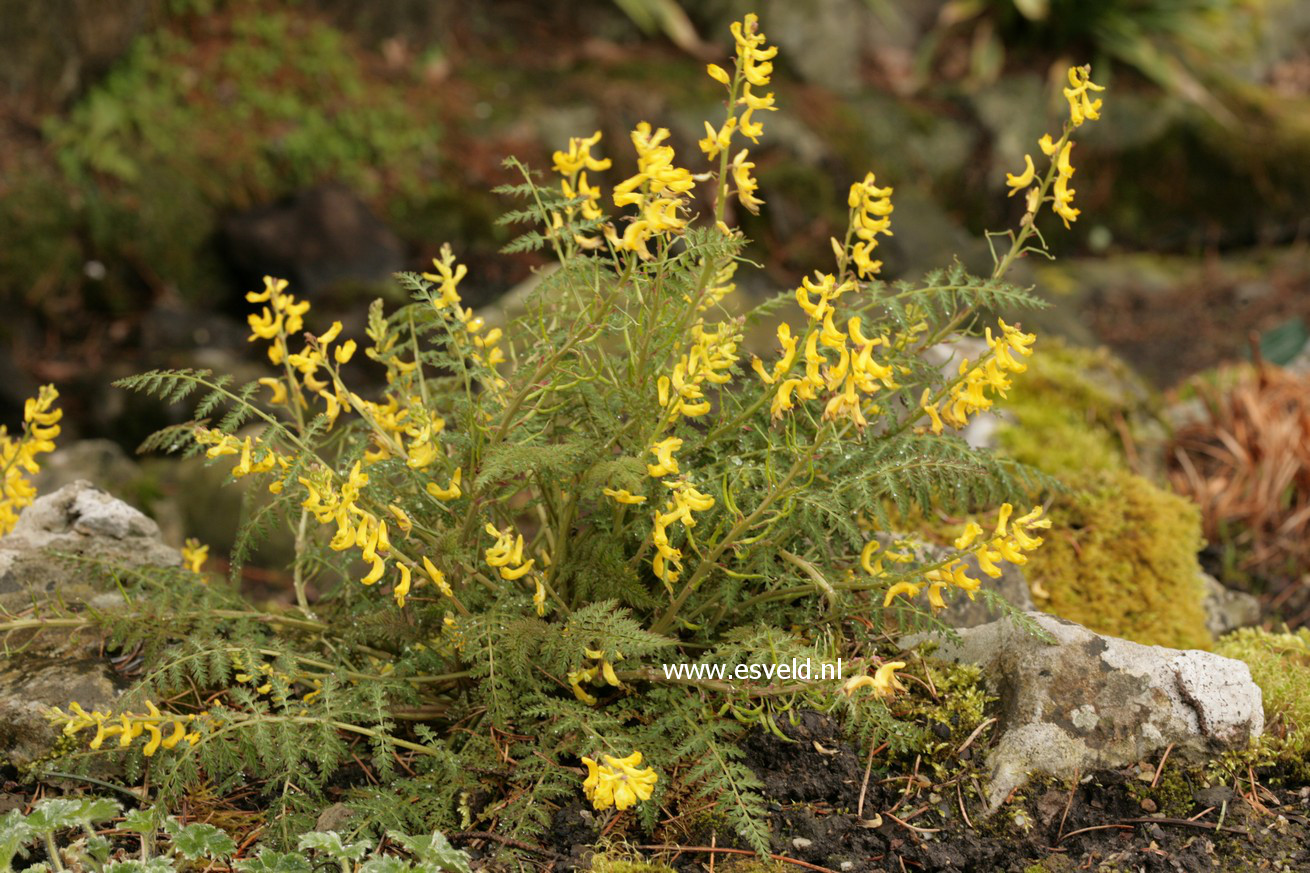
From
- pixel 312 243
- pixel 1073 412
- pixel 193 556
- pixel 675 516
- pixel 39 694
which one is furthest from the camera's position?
pixel 312 243

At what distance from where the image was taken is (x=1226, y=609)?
12.6ft

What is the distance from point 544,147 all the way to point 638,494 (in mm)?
6617

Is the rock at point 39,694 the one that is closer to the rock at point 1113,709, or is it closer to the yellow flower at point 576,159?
the yellow flower at point 576,159

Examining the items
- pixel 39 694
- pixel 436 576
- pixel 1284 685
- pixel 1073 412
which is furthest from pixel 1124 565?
pixel 39 694

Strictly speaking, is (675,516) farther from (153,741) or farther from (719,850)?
(153,741)

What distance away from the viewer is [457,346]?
241 centimetres

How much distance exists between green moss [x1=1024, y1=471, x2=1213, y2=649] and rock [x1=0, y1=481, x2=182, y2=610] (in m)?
2.39

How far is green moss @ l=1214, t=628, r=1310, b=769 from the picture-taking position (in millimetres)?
2432

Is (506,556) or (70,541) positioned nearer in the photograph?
(506,556)

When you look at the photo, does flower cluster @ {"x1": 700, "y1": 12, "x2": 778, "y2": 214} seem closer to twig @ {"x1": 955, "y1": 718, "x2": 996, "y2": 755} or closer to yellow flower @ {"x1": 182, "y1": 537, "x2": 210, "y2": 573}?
twig @ {"x1": 955, "y1": 718, "x2": 996, "y2": 755}

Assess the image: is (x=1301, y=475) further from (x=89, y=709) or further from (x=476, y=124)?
(x=476, y=124)

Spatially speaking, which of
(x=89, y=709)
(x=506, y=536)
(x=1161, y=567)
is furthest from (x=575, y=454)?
(x=1161, y=567)

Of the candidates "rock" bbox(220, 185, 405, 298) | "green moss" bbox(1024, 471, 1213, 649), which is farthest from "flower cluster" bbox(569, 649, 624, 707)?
"rock" bbox(220, 185, 405, 298)

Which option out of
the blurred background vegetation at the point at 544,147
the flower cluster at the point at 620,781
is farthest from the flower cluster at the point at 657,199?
the blurred background vegetation at the point at 544,147
